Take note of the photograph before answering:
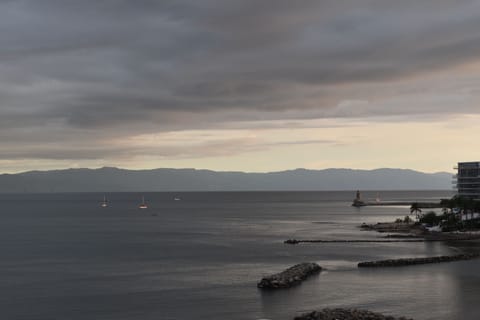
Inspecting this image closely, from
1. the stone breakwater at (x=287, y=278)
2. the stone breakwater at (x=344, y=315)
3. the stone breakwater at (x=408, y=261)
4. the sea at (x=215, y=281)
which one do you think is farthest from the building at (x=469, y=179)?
the stone breakwater at (x=344, y=315)

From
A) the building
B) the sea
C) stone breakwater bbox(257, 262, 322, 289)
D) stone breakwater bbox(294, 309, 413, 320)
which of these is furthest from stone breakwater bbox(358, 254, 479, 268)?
the building

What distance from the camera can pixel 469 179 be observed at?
163 m

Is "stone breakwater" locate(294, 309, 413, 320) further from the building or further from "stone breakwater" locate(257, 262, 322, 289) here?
the building

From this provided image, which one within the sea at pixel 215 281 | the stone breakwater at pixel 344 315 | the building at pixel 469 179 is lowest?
the sea at pixel 215 281

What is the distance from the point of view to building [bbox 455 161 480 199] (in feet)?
527

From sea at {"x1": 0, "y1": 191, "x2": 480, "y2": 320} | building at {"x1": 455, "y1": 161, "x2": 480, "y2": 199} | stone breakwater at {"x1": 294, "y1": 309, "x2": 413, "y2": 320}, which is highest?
building at {"x1": 455, "y1": 161, "x2": 480, "y2": 199}

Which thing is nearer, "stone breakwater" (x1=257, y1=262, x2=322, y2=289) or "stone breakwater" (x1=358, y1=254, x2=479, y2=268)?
"stone breakwater" (x1=257, y1=262, x2=322, y2=289)

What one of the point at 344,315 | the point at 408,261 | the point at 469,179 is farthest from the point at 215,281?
the point at 469,179

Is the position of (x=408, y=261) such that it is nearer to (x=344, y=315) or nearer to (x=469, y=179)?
(x=344, y=315)

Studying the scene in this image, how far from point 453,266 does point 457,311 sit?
2470cm

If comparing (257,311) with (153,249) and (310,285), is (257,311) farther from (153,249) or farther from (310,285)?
(153,249)

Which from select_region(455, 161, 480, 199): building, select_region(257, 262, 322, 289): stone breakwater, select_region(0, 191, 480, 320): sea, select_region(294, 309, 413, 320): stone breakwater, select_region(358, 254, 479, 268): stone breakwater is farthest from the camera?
select_region(455, 161, 480, 199): building

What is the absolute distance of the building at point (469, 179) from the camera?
160 metres

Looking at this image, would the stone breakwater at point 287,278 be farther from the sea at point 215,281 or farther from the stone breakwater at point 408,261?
the stone breakwater at point 408,261
